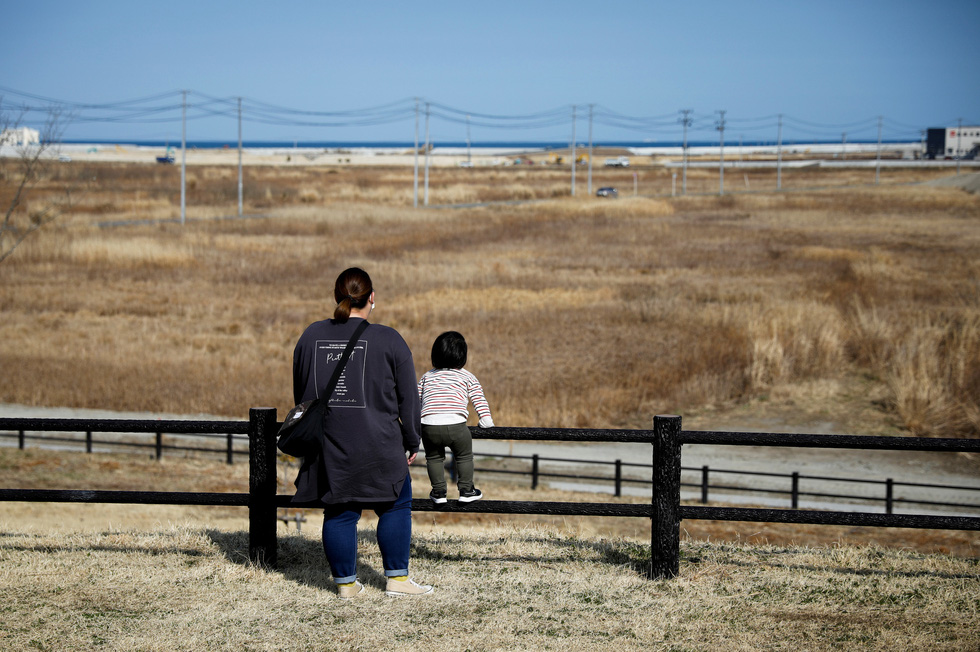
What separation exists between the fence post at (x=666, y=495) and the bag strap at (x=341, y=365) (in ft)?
6.01

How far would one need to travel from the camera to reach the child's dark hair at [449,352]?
5375 millimetres

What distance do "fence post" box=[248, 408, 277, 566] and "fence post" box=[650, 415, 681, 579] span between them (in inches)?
91.4

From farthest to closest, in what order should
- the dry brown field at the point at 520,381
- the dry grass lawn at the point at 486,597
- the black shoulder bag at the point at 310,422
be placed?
the dry brown field at the point at 520,381, the dry grass lawn at the point at 486,597, the black shoulder bag at the point at 310,422

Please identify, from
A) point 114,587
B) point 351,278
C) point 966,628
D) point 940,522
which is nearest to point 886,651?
point 966,628

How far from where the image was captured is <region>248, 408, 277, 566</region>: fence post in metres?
5.56

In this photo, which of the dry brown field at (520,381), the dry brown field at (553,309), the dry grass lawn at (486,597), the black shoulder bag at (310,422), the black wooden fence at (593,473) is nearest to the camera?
the black shoulder bag at (310,422)

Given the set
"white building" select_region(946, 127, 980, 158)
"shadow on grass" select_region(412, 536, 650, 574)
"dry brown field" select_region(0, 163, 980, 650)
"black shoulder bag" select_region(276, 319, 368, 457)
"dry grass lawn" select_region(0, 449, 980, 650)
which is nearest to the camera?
"black shoulder bag" select_region(276, 319, 368, 457)

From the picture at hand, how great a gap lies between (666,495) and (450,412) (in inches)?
54.6

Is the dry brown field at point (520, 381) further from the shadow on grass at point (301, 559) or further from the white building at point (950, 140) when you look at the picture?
the white building at point (950, 140)

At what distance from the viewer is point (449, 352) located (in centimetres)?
538

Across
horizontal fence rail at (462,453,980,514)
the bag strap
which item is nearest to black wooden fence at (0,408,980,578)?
the bag strap

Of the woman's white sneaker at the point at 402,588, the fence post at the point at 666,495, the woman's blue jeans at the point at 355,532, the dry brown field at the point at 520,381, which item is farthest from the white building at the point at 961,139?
the woman's blue jeans at the point at 355,532

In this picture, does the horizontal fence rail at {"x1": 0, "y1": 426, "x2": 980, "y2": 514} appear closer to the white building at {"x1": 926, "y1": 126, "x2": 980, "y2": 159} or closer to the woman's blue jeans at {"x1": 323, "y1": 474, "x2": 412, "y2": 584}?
the woman's blue jeans at {"x1": 323, "y1": 474, "x2": 412, "y2": 584}

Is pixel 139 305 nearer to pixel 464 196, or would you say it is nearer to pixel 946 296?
pixel 946 296
